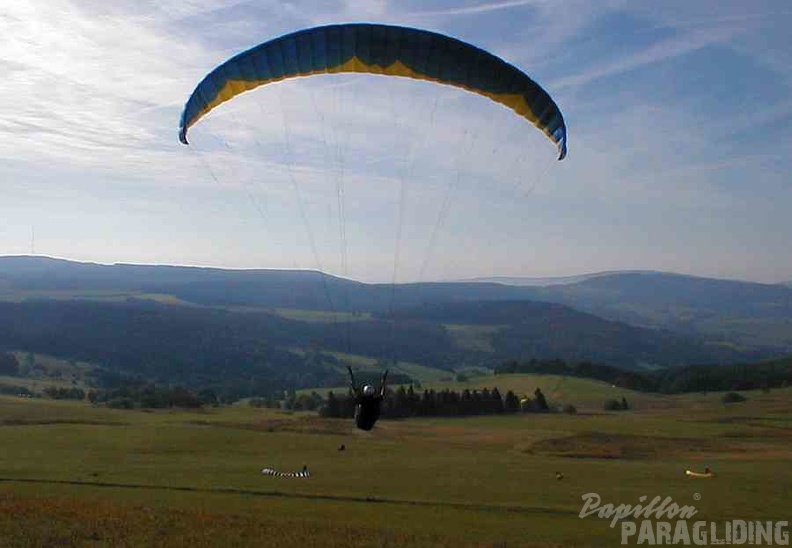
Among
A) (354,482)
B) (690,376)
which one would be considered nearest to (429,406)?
(354,482)

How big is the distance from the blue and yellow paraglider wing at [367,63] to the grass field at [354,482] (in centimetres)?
1161

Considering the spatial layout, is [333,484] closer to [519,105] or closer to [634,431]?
[519,105]

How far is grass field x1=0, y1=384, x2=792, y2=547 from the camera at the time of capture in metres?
22.6

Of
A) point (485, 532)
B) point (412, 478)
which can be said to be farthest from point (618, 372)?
point (485, 532)

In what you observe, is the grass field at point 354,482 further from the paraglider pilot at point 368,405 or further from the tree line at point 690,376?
the tree line at point 690,376

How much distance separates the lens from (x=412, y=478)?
116 feet

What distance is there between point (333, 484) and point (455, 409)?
53165 mm

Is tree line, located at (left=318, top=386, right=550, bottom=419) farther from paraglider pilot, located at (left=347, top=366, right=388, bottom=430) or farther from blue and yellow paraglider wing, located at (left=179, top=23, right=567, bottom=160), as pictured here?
blue and yellow paraglider wing, located at (left=179, top=23, right=567, bottom=160)

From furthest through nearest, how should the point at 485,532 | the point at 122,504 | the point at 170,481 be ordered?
the point at 170,481
the point at 122,504
the point at 485,532

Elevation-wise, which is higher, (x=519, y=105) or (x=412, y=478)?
(x=519, y=105)

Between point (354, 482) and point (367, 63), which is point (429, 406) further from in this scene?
point (367, 63)

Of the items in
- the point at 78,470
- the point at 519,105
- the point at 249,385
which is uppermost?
the point at 519,105

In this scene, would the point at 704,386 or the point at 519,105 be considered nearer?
the point at 519,105

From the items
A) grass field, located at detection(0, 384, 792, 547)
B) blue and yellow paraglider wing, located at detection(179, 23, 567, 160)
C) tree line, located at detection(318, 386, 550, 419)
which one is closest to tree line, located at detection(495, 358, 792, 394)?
tree line, located at detection(318, 386, 550, 419)
